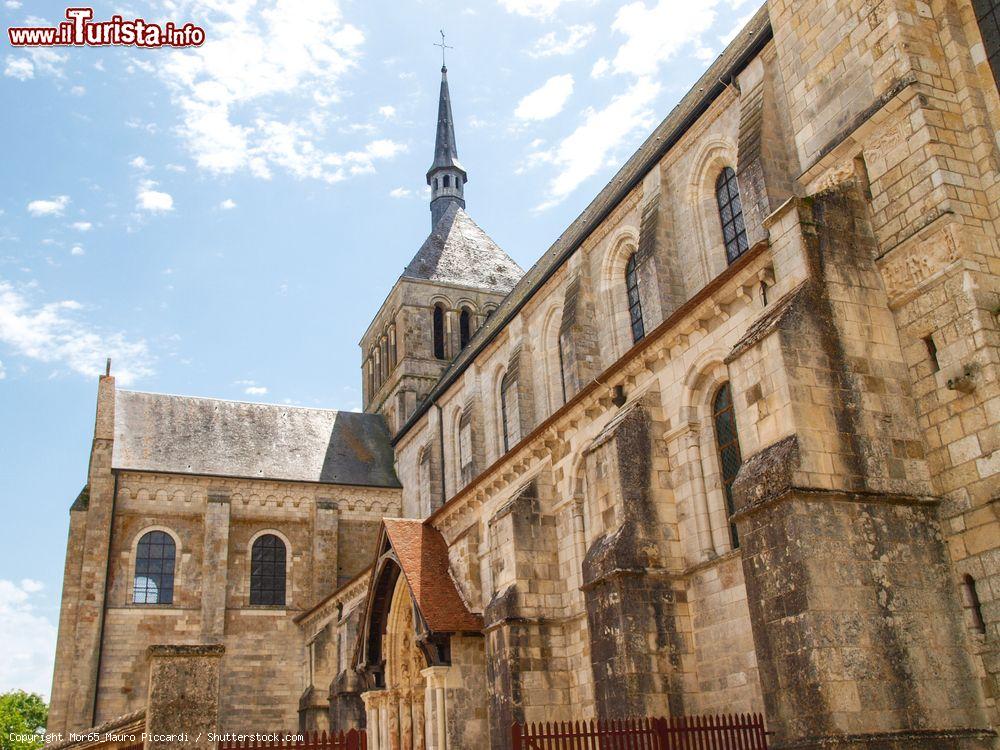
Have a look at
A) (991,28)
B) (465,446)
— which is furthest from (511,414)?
(991,28)

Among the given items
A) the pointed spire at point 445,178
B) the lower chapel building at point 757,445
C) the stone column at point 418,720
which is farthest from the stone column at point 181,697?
the pointed spire at point 445,178

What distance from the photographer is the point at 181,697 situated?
8.23 metres

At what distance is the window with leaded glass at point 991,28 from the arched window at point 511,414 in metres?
14.3

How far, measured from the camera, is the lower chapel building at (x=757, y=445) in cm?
916

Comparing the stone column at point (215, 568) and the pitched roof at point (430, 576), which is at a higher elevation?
the stone column at point (215, 568)

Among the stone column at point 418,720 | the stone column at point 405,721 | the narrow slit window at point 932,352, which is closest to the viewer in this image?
the narrow slit window at point 932,352

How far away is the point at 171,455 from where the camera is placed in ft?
112

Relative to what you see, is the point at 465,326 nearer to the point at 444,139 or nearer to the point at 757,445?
the point at 444,139

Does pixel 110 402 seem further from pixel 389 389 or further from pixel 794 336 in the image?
pixel 794 336

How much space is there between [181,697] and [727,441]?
7725 millimetres

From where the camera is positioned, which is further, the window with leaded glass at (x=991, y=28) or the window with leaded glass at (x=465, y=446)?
the window with leaded glass at (x=465, y=446)

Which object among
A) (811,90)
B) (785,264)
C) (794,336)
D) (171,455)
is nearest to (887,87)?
(811,90)

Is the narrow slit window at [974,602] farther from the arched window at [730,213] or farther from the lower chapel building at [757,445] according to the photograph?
the arched window at [730,213]

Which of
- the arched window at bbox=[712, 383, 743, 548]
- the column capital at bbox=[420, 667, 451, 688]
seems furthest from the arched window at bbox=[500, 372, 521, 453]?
the arched window at bbox=[712, 383, 743, 548]
